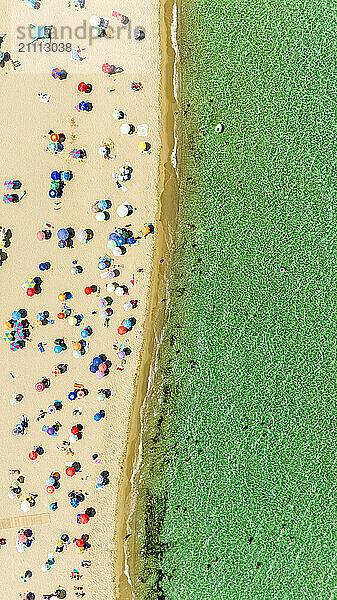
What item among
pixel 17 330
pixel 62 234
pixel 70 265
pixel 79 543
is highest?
pixel 62 234

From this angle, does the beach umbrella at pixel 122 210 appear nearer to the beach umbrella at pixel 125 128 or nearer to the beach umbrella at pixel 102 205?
the beach umbrella at pixel 102 205

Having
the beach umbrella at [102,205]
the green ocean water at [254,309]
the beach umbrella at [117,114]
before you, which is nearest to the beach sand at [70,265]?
the beach umbrella at [117,114]

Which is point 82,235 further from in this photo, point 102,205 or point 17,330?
point 17,330

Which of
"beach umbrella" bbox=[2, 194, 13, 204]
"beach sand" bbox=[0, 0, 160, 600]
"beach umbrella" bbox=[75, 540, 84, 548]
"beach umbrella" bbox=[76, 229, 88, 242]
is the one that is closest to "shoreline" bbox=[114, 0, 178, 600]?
"beach sand" bbox=[0, 0, 160, 600]

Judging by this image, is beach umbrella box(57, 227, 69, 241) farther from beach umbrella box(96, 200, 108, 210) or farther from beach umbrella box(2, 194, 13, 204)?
beach umbrella box(2, 194, 13, 204)

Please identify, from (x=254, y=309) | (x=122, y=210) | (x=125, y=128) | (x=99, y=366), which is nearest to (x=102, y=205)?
(x=122, y=210)

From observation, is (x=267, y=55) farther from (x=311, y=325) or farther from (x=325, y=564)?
(x=325, y=564)

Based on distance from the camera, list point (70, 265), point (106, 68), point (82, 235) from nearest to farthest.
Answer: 1. point (106, 68)
2. point (82, 235)
3. point (70, 265)
